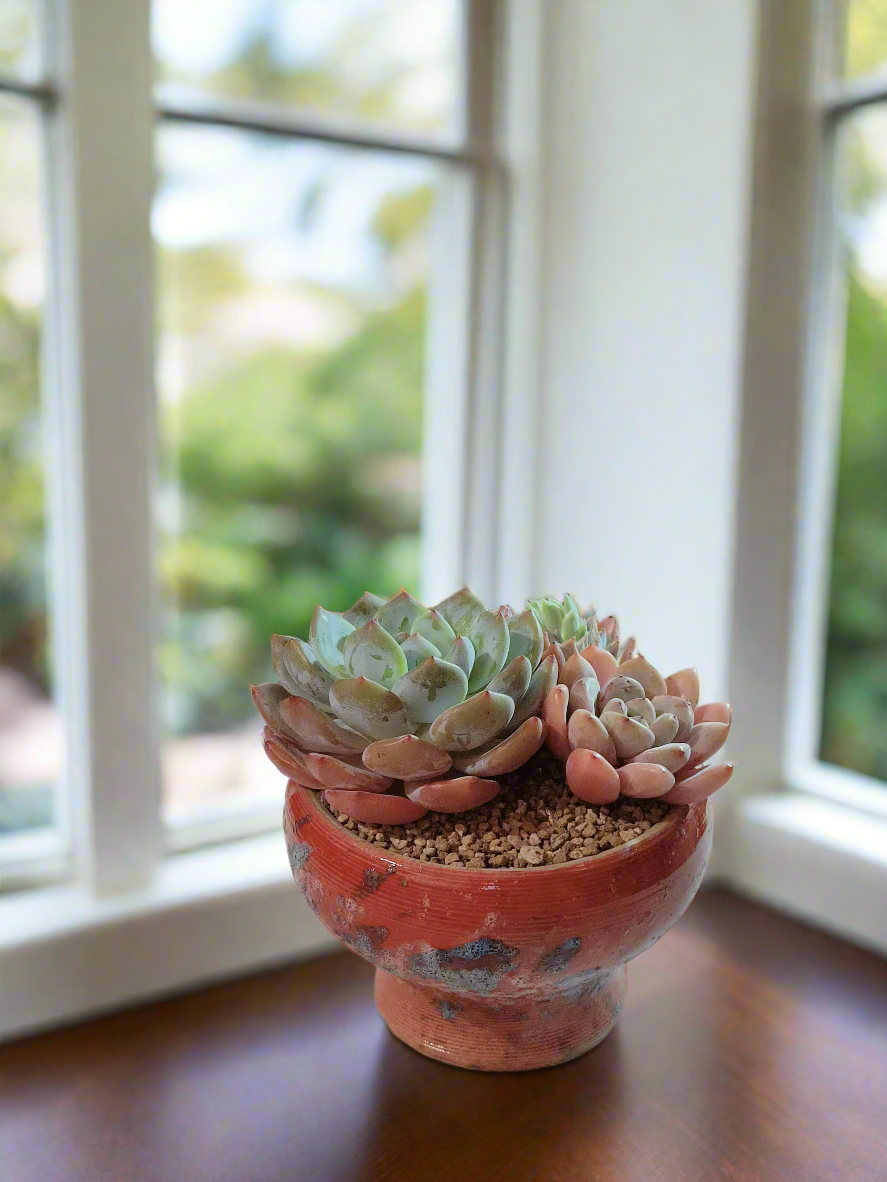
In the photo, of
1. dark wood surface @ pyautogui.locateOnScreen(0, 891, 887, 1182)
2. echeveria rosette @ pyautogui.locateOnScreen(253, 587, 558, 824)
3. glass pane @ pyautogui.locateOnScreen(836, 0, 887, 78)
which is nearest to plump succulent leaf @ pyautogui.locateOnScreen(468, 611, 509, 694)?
echeveria rosette @ pyautogui.locateOnScreen(253, 587, 558, 824)

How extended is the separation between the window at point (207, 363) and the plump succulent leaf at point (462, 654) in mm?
463

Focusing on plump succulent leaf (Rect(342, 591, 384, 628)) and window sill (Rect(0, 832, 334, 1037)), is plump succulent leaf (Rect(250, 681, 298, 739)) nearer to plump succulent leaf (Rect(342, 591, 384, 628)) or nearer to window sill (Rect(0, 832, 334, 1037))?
plump succulent leaf (Rect(342, 591, 384, 628))

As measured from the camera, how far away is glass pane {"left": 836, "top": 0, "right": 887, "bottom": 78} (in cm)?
112

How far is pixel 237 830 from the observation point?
1133 millimetres

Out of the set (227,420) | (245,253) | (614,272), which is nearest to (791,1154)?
(614,272)

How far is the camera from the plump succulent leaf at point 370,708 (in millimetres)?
601

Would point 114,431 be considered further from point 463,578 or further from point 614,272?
point 614,272

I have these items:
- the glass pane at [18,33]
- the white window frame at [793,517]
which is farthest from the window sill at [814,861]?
the glass pane at [18,33]

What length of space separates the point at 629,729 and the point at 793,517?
64 cm

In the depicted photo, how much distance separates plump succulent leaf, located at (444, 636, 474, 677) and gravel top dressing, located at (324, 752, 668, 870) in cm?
9

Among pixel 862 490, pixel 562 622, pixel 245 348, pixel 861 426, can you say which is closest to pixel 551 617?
pixel 562 622

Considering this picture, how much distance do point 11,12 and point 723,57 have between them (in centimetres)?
73

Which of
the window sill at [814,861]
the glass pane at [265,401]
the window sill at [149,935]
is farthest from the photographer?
A: the glass pane at [265,401]

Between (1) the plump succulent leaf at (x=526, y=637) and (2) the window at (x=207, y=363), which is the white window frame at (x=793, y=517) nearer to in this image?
(2) the window at (x=207, y=363)
